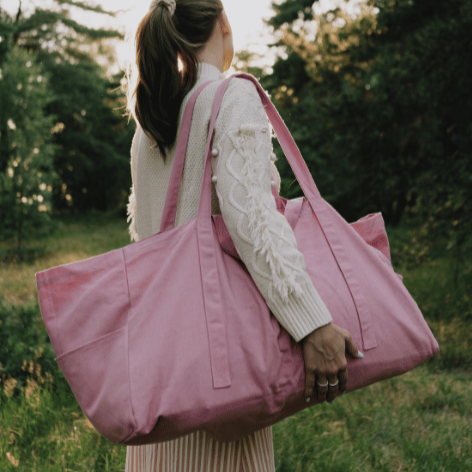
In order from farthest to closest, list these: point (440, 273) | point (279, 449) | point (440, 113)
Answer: point (440, 273)
point (440, 113)
point (279, 449)

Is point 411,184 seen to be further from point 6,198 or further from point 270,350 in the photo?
point 6,198

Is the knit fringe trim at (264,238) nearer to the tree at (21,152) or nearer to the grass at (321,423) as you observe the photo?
the grass at (321,423)

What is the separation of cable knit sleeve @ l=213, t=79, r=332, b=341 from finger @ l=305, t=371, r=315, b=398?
0.32ft

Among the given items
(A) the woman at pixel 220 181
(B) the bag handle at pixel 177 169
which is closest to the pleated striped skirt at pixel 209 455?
(A) the woman at pixel 220 181

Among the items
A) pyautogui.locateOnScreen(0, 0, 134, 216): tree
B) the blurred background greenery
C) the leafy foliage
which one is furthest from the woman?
pyautogui.locateOnScreen(0, 0, 134, 216): tree

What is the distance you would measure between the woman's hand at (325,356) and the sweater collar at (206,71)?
2.54 feet

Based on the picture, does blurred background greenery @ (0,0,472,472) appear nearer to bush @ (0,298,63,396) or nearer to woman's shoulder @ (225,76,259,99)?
bush @ (0,298,63,396)

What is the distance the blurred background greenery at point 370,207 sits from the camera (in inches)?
101

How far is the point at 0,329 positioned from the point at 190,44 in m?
2.90

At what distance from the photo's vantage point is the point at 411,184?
473cm

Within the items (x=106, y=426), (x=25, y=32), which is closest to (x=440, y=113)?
(x=106, y=426)

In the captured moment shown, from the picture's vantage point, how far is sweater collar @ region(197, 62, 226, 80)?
131cm

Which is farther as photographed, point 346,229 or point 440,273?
point 440,273

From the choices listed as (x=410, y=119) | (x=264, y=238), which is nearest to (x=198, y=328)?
(x=264, y=238)
